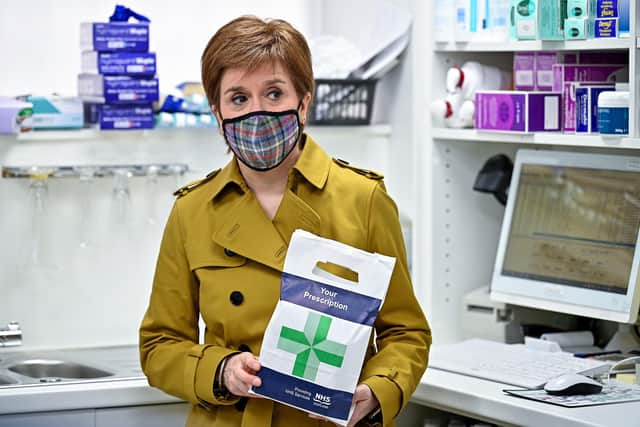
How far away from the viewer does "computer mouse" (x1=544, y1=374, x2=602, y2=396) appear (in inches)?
76.8

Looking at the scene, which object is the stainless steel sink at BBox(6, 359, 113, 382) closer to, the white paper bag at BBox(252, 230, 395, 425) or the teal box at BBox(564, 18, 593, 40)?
the white paper bag at BBox(252, 230, 395, 425)

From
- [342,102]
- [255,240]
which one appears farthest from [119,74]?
[255,240]

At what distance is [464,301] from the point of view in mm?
2551

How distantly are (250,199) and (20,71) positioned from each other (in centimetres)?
112

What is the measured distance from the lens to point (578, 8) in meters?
2.19

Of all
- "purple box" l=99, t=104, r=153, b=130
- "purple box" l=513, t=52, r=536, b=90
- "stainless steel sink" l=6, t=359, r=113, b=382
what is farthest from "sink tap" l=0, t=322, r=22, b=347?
"purple box" l=513, t=52, r=536, b=90

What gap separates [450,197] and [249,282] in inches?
38.3

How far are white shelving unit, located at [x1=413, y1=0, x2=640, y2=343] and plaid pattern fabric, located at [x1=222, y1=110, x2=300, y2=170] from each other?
2.76ft

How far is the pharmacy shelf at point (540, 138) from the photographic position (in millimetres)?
2133

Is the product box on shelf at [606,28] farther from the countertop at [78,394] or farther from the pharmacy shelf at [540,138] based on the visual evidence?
the countertop at [78,394]

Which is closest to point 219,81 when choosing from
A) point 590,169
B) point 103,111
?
point 103,111

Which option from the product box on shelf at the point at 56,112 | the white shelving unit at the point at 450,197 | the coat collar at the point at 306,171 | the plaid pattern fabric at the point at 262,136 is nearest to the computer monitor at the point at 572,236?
the white shelving unit at the point at 450,197

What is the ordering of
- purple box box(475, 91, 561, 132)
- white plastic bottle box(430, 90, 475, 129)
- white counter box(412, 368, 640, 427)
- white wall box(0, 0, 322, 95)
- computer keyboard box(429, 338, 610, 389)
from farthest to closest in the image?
1. white wall box(0, 0, 322, 95)
2. white plastic bottle box(430, 90, 475, 129)
3. purple box box(475, 91, 561, 132)
4. computer keyboard box(429, 338, 610, 389)
5. white counter box(412, 368, 640, 427)

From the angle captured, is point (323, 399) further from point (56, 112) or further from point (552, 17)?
point (56, 112)
